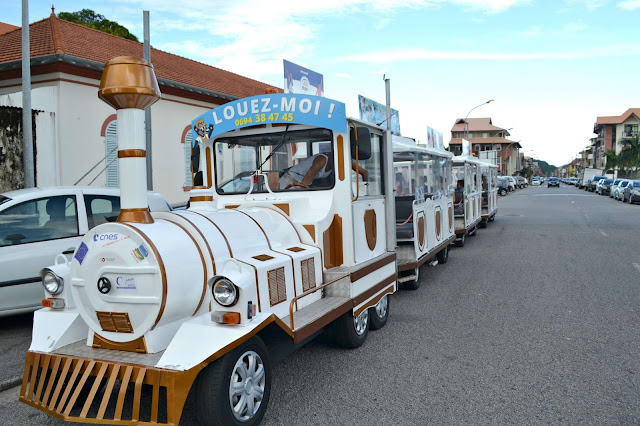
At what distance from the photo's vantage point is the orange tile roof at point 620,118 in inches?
3939

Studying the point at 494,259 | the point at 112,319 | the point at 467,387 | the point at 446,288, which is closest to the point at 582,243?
the point at 494,259

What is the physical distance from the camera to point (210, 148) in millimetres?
5633

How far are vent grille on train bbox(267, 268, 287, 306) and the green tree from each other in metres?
28.8

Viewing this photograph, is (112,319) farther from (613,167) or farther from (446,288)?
(613,167)

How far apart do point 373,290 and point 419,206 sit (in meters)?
3.07

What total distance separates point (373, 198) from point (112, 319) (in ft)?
10.5

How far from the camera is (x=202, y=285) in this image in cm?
371

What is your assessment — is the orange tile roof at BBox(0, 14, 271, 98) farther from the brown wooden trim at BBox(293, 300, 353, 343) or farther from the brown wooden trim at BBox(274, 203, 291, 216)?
the brown wooden trim at BBox(293, 300, 353, 343)

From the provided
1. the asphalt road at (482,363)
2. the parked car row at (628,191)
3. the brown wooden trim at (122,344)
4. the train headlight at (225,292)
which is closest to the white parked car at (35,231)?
the asphalt road at (482,363)

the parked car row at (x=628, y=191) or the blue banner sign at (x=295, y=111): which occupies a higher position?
the blue banner sign at (x=295, y=111)

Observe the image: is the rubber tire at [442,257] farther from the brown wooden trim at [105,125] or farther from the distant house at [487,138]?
the distant house at [487,138]

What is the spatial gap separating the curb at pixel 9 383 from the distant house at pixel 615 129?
10692cm

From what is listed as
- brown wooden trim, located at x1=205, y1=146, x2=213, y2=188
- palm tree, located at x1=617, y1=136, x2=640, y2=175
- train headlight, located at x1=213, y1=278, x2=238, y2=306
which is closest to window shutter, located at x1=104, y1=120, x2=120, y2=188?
brown wooden trim, located at x1=205, y1=146, x2=213, y2=188

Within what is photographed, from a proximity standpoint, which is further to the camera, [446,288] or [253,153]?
[446,288]
